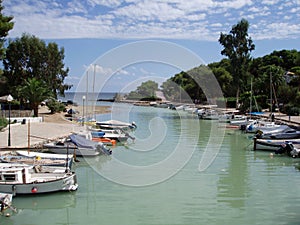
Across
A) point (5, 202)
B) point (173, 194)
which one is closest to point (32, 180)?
point (5, 202)

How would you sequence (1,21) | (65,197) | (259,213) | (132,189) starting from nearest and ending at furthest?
(259,213) < (65,197) < (132,189) < (1,21)

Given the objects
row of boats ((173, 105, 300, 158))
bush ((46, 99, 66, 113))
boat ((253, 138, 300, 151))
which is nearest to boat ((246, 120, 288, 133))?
row of boats ((173, 105, 300, 158))

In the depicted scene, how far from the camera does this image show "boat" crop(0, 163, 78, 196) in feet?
52.5

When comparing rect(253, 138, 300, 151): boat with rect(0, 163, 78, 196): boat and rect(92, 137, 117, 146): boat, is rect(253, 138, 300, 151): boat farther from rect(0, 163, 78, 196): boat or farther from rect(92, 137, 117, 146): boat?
rect(0, 163, 78, 196): boat

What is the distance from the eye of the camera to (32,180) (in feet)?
54.9

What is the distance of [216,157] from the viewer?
27703 millimetres

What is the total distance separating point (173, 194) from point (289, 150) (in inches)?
533

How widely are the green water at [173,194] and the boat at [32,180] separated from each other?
1.10 feet

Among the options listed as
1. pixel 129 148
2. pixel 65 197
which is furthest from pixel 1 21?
pixel 65 197

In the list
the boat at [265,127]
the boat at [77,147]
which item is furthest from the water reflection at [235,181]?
the boat at [77,147]

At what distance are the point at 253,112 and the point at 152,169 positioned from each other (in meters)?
38.5

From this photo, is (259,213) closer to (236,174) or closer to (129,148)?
(236,174)

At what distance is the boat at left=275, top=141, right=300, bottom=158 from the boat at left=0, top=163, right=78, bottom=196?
16.6 meters

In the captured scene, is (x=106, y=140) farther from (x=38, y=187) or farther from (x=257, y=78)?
(x=257, y=78)
